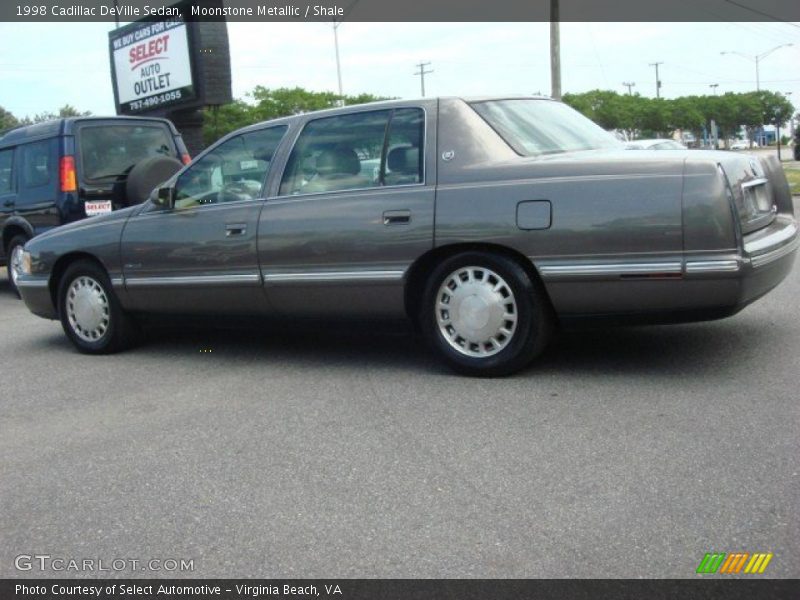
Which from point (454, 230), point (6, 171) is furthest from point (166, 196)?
point (6, 171)

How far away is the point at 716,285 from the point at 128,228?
3.96 meters

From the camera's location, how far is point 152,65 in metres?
22.1

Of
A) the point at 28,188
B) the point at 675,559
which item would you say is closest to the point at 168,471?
the point at 675,559

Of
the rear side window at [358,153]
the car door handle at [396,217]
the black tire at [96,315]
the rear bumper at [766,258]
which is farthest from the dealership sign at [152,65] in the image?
the rear bumper at [766,258]

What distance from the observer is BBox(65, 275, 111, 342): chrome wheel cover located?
22.1 feet

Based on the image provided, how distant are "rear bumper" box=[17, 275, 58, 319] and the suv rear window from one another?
9.63 ft

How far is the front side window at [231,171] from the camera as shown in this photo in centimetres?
603

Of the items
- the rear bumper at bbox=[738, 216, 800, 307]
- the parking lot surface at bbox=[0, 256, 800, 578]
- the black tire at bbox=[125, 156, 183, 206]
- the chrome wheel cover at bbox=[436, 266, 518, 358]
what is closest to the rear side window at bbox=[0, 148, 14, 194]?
the black tire at bbox=[125, 156, 183, 206]

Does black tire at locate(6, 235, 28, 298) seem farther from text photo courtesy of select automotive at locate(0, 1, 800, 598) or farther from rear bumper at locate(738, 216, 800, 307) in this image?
rear bumper at locate(738, 216, 800, 307)

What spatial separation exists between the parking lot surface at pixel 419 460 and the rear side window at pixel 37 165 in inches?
175

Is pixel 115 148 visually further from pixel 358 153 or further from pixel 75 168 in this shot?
pixel 358 153

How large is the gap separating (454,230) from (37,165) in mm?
6751

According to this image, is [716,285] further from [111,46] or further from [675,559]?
[111,46]

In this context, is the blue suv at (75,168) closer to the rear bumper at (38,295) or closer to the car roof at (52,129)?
the car roof at (52,129)
